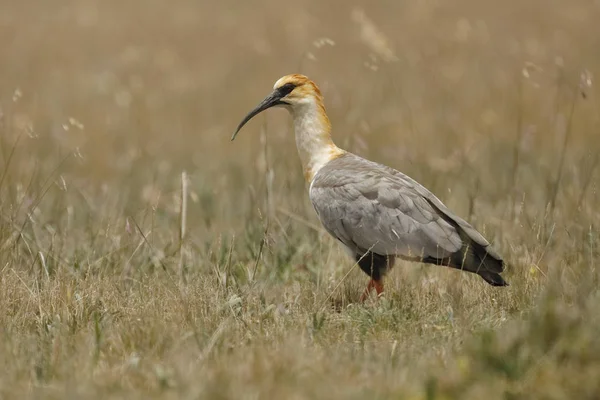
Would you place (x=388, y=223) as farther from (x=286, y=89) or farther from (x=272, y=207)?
(x=272, y=207)

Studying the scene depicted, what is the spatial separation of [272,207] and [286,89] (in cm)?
88

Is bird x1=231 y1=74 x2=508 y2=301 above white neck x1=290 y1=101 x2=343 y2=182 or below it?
below

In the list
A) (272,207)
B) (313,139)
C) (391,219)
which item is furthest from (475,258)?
(272,207)

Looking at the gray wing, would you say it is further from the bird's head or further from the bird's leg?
the bird's head

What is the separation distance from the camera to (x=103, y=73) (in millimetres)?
11602

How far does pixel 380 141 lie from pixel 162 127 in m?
2.17

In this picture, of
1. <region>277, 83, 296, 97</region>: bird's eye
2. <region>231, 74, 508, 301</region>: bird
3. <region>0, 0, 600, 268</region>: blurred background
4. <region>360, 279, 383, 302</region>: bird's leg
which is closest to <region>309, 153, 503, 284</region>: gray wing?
<region>231, 74, 508, 301</region>: bird

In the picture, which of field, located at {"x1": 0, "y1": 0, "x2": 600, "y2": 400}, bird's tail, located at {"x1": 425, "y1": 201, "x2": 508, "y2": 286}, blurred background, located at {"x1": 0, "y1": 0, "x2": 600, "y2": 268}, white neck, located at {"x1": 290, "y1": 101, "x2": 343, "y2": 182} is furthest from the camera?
blurred background, located at {"x1": 0, "y1": 0, "x2": 600, "y2": 268}

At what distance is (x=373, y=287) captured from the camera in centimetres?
581

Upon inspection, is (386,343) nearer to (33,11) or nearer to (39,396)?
(39,396)

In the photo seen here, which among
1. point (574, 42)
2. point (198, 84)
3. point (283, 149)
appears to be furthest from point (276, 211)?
point (574, 42)

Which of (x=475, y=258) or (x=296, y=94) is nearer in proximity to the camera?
(x=475, y=258)

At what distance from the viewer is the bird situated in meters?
5.59

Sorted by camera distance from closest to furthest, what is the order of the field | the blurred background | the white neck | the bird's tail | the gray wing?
the field
the bird's tail
the gray wing
the white neck
the blurred background
